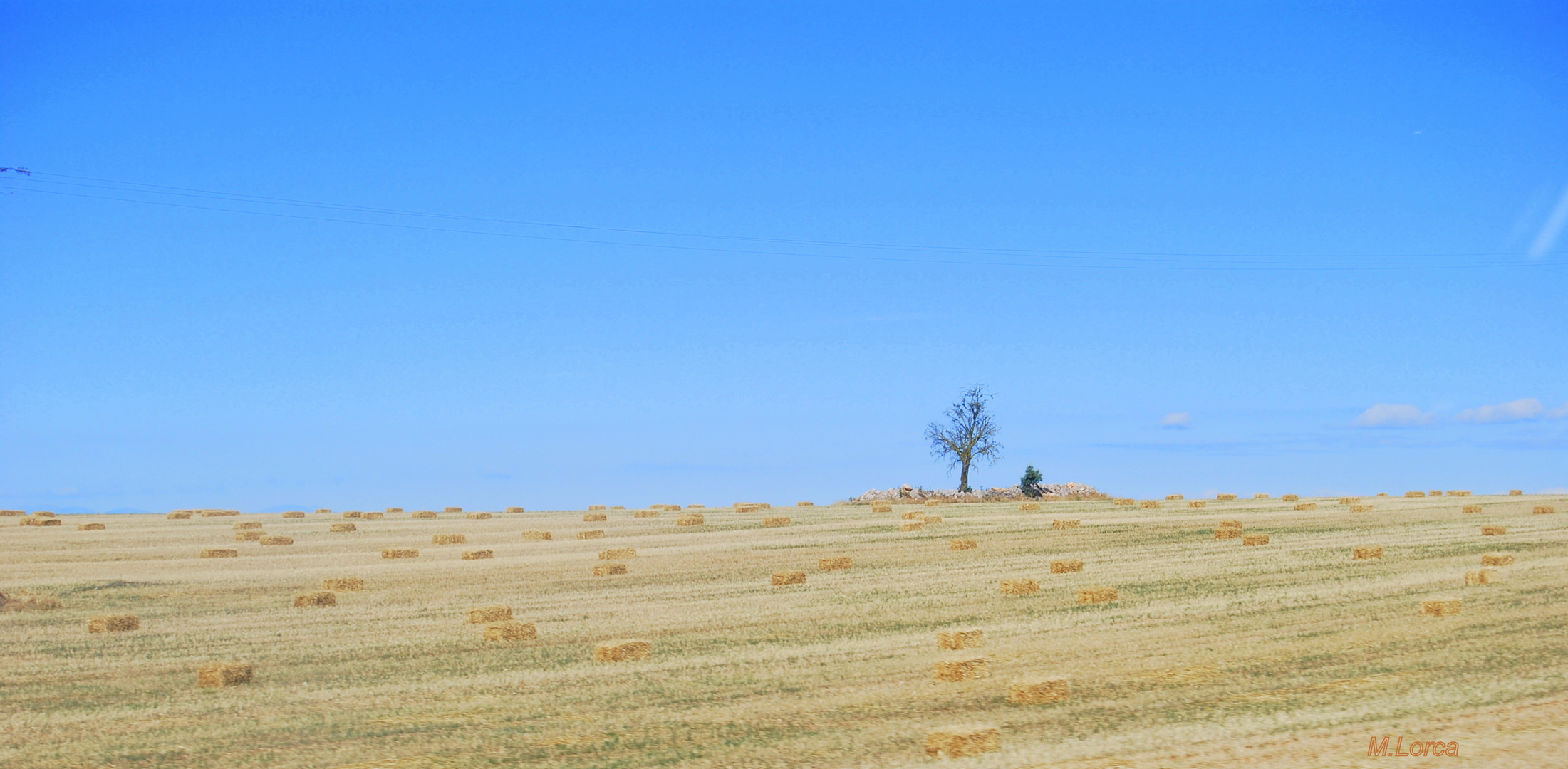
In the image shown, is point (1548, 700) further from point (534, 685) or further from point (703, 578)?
point (703, 578)

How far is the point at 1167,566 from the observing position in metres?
35.1

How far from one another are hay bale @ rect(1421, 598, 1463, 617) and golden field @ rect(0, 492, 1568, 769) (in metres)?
0.41

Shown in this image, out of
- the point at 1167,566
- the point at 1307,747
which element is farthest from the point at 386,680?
the point at 1167,566

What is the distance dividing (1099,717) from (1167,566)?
18.4 metres

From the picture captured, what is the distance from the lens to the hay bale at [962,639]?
76.7ft

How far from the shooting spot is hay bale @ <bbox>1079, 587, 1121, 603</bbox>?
95.1ft

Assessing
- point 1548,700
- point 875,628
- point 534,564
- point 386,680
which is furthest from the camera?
point 534,564

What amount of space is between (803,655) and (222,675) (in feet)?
35.3

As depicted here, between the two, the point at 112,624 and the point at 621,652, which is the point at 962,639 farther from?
the point at 112,624

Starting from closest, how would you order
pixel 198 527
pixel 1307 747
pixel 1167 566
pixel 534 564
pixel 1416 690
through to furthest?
pixel 1307 747 < pixel 1416 690 < pixel 1167 566 < pixel 534 564 < pixel 198 527

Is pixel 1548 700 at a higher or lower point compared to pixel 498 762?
higher

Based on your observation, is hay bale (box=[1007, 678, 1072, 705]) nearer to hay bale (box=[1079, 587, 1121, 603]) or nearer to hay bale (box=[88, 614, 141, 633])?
hay bale (box=[1079, 587, 1121, 603])

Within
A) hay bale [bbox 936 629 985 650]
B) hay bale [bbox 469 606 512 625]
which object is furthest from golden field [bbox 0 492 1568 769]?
hay bale [bbox 469 606 512 625]

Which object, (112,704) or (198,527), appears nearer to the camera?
(112,704)
